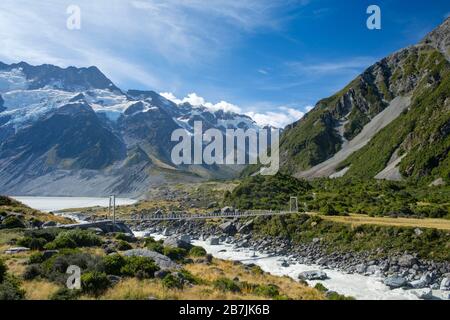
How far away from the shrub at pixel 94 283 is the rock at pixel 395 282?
25367 mm

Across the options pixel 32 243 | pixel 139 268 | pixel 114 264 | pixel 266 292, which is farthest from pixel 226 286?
pixel 32 243

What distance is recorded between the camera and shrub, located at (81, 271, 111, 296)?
16.1 metres

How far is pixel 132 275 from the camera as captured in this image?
19328 millimetres

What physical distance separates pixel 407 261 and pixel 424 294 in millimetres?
10595

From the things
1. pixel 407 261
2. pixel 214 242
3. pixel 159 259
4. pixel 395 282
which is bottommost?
pixel 214 242

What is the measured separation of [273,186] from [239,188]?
8.90 meters

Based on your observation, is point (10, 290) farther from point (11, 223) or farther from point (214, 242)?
point (214, 242)

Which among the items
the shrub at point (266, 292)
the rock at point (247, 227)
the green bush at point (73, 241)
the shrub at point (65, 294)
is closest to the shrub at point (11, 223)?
the green bush at point (73, 241)

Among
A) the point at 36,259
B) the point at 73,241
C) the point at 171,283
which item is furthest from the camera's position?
the point at 73,241

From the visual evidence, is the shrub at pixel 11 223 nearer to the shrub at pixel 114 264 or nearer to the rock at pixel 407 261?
the shrub at pixel 114 264

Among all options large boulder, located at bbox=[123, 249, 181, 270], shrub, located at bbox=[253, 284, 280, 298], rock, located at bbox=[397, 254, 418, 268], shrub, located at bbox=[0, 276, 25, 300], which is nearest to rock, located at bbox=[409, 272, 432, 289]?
rock, located at bbox=[397, 254, 418, 268]

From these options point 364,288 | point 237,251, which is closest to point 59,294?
point 364,288

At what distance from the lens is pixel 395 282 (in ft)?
109
